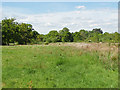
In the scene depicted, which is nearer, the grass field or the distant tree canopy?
the grass field

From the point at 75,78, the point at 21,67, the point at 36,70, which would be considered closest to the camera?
the point at 75,78

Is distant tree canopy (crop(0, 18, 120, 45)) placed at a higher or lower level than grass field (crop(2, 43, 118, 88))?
higher

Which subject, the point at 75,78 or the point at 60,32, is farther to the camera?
the point at 60,32

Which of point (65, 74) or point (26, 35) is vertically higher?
point (26, 35)

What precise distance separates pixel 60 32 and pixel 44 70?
155 feet

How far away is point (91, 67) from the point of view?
7.55m

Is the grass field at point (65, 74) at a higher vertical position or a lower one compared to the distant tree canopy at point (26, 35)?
lower

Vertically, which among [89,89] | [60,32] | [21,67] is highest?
[60,32]

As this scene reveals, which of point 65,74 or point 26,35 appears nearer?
point 65,74

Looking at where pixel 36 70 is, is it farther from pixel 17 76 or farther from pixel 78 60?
pixel 78 60

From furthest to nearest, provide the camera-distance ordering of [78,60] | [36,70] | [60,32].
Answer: [60,32]
[78,60]
[36,70]

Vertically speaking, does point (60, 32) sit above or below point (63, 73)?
above

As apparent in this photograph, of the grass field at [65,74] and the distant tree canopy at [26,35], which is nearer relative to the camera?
the grass field at [65,74]

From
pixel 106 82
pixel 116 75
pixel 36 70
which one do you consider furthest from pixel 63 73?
pixel 116 75
